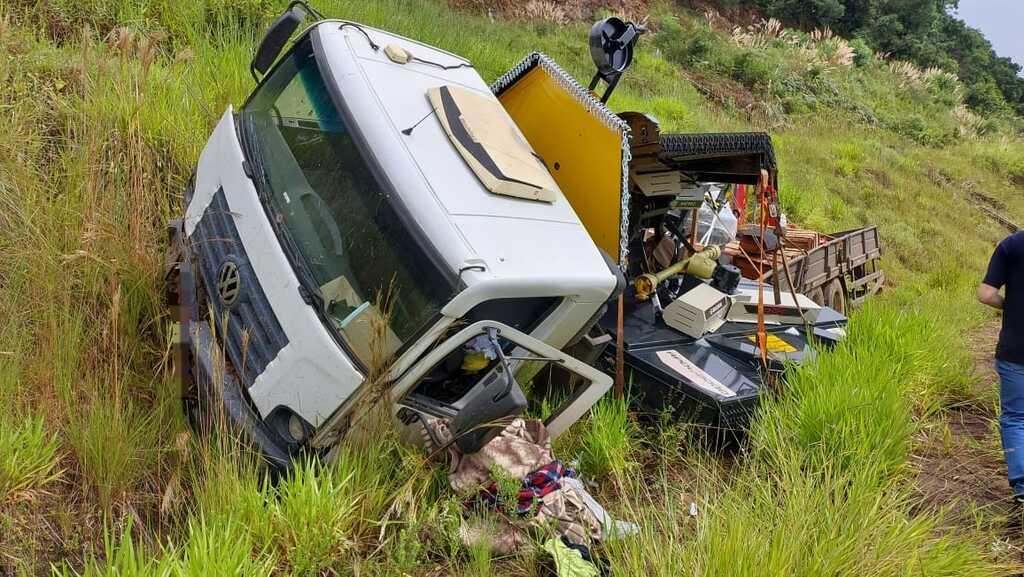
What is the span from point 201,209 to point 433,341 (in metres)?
1.63

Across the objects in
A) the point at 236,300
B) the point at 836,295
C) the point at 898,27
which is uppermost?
the point at 898,27

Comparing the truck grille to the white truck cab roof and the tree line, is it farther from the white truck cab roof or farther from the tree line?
the tree line

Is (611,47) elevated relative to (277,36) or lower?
elevated

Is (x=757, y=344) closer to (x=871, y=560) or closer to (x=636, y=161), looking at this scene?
(x=636, y=161)

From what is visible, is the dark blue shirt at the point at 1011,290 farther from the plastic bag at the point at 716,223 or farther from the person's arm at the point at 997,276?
the plastic bag at the point at 716,223

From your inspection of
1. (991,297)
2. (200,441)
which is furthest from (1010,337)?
(200,441)

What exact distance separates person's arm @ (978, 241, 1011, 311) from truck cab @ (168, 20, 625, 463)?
8.12 feet

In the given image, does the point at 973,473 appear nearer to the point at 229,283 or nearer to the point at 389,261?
the point at 389,261

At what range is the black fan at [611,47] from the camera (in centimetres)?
462

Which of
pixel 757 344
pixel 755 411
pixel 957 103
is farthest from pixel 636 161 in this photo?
pixel 957 103

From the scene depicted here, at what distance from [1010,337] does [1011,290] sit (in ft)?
0.93

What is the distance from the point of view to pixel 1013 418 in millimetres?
3875

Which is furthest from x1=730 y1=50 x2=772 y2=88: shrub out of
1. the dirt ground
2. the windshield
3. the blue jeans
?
the windshield

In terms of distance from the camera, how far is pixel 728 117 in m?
13.7
